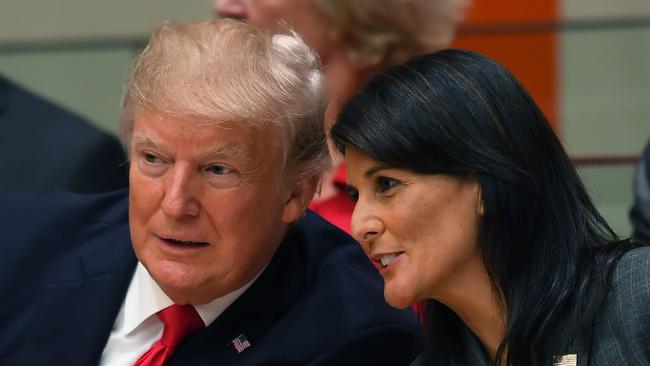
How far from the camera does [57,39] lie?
20.8ft

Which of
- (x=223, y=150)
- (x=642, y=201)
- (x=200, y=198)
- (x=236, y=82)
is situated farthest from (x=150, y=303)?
(x=642, y=201)

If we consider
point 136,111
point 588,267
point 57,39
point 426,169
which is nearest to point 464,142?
point 426,169

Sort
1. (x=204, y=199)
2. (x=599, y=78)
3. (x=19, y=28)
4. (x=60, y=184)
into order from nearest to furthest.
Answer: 1. (x=204, y=199)
2. (x=60, y=184)
3. (x=599, y=78)
4. (x=19, y=28)

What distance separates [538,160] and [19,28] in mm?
4445

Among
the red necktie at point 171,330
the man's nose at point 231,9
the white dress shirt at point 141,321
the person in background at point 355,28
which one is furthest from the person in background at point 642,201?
the red necktie at point 171,330

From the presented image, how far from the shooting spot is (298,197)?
8.94 ft

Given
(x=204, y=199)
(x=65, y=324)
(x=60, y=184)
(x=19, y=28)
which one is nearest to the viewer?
(x=204, y=199)

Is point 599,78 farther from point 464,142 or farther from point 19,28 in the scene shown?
point 464,142

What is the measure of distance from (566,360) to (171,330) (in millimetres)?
859

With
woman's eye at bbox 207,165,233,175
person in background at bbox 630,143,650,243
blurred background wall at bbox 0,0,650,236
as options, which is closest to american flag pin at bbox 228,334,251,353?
woman's eye at bbox 207,165,233,175

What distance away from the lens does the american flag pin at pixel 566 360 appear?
2336mm

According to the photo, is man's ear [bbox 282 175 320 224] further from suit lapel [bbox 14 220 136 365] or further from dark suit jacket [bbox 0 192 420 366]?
suit lapel [bbox 14 220 136 365]

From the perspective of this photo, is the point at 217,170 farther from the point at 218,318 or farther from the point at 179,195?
the point at 218,318

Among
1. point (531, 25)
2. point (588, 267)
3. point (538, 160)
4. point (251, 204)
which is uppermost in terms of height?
point (531, 25)
